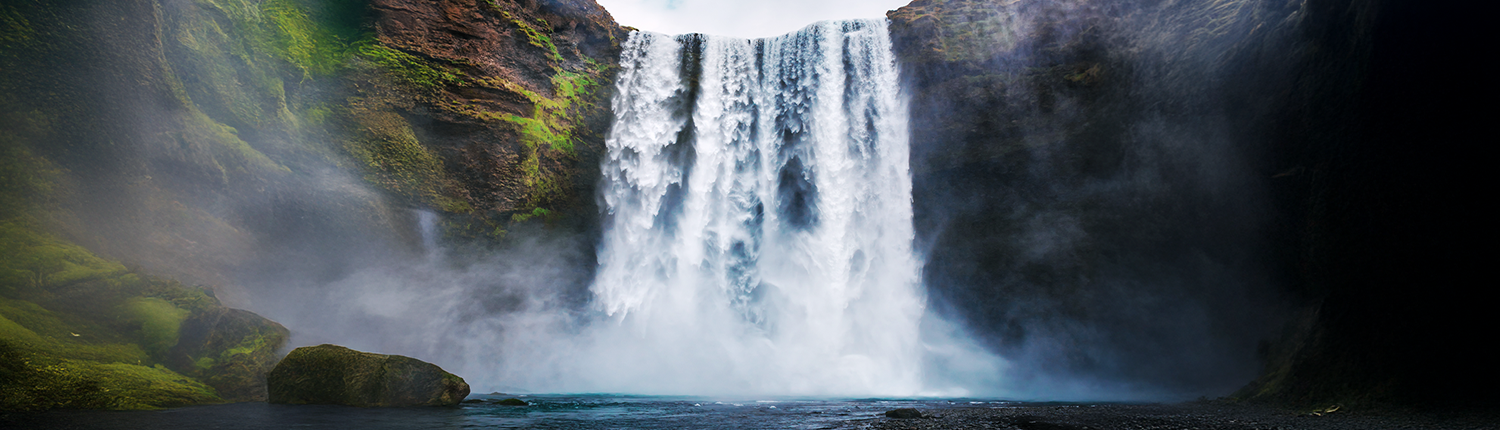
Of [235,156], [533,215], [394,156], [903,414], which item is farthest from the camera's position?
[533,215]

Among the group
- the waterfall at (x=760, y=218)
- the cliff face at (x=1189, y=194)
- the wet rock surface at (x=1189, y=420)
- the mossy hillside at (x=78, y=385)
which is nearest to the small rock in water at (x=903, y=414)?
the wet rock surface at (x=1189, y=420)

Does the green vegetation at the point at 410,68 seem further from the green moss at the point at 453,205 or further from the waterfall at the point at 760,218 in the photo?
the waterfall at the point at 760,218

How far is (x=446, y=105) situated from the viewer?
15.6 meters

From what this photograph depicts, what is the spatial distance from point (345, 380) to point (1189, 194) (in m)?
15.9

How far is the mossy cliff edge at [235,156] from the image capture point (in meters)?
9.09

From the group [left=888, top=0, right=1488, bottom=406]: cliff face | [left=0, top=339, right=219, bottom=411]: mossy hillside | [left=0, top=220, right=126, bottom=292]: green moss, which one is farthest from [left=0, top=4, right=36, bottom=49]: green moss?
[left=888, top=0, right=1488, bottom=406]: cliff face

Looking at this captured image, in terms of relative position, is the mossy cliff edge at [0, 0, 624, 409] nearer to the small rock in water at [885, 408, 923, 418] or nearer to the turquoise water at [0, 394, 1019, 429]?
the turquoise water at [0, 394, 1019, 429]

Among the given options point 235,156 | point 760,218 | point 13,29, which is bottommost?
point 235,156

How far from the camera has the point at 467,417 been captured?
24.6ft

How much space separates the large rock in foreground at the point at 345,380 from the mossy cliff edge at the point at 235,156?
0.97m

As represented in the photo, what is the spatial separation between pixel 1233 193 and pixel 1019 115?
5352mm

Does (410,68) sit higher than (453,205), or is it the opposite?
(410,68)

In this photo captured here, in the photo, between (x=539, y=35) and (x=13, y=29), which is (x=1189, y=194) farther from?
(x=13, y=29)

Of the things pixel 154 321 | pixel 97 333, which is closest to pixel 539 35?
pixel 154 321
